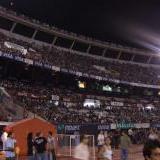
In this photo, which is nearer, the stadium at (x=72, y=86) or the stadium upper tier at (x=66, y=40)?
the stadium at (x=72, y=86)

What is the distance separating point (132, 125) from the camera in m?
38.8

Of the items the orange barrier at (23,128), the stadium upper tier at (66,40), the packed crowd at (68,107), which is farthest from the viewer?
the stadium upper tier at (66,40)

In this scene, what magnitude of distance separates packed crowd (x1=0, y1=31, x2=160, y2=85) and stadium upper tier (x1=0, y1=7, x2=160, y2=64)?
150 centimetres

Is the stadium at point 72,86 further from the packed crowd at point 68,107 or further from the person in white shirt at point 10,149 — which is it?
the person in white shirt at point 10,149

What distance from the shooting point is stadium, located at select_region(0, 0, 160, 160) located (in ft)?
106

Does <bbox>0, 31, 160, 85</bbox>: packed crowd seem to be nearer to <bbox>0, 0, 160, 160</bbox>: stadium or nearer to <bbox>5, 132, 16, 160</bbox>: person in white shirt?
<bbox>0, 0, 160, 160</bbox>: stadium

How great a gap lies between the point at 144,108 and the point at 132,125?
14.4 meters

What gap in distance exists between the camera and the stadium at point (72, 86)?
3222 centimetres

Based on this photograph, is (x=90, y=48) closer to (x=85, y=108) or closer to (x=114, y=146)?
(x=85, y=108)

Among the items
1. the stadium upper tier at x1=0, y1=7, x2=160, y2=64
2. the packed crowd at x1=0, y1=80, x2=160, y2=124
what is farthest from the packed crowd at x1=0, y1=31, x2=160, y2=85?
the packed crowd at x1=0, y1=80, x2=160, y2=124

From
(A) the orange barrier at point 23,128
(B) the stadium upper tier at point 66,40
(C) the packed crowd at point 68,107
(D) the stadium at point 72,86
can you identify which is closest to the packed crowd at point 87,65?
(D) the stadium at point 72,86

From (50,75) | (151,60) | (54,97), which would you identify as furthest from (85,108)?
(151,60)

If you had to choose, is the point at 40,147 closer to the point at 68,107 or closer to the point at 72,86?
the point at 68,107

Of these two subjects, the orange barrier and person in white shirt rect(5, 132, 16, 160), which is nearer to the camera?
person in white shirt rect(5, 132, 16, 160)
